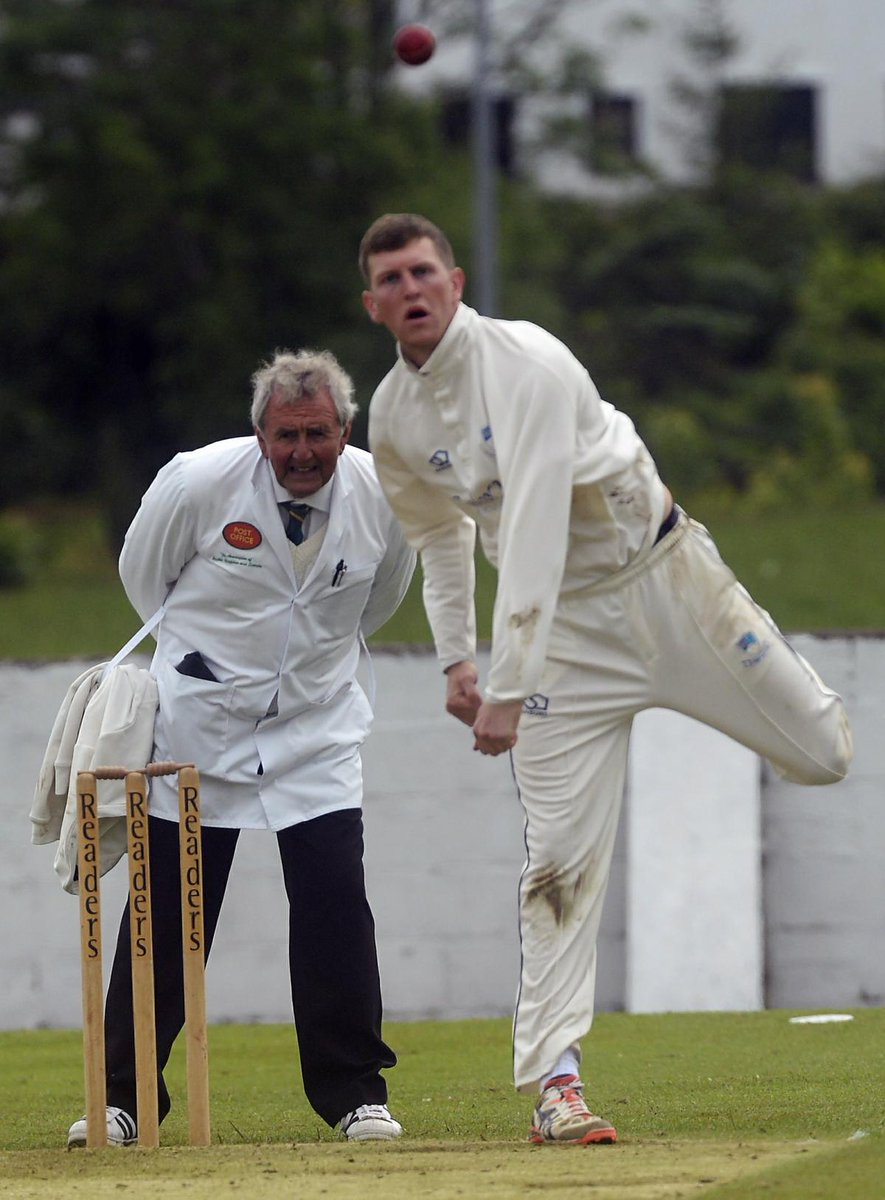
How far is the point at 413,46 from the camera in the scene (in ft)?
22.2

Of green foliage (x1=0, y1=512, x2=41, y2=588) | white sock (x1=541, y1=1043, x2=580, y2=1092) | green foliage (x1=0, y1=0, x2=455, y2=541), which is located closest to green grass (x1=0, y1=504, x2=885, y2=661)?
green foliage (x1=0, y1=512, x2=41, y2=588)

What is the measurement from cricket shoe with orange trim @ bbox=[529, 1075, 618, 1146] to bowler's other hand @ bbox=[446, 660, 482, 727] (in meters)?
0.79

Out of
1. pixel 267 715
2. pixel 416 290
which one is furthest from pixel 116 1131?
pixel 416 290

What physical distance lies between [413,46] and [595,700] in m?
3.19

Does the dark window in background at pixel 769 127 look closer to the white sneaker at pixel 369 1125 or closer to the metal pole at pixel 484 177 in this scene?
the metal pole at pixel 484 177

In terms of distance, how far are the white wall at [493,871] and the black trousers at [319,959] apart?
3.32 metres

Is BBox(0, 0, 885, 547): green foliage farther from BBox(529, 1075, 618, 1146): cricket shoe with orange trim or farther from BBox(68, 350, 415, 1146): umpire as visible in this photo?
BBox(529, 1075, 618, 1146): cricket shoe with orange trim

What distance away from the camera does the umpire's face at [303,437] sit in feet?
15.6

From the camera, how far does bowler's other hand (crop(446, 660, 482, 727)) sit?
4.44 meters

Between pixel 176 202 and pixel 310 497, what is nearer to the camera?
pixel 310 497

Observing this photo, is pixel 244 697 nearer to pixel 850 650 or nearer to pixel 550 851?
pixel 550 851

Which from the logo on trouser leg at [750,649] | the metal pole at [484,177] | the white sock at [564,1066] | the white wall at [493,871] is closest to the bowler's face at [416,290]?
the logo on trouser leg at [750,649]

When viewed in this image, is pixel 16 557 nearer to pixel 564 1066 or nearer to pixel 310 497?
pixel 310 497

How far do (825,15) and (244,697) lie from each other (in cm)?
2593
